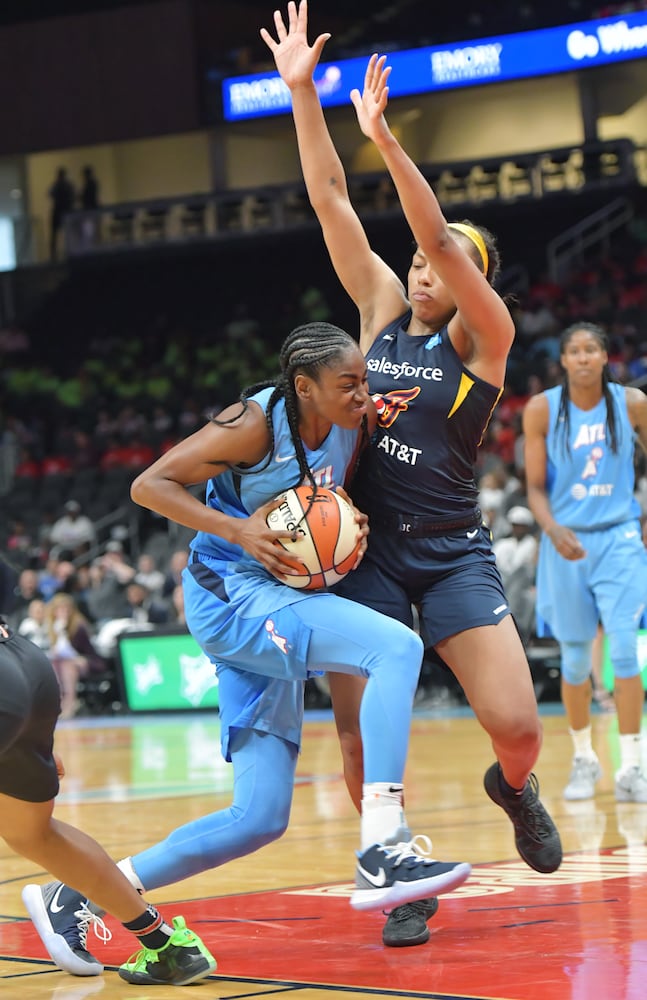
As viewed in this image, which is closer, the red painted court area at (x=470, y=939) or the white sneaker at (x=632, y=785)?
the red painted court area at (x=470, y=939)

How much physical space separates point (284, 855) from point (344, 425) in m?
2.41

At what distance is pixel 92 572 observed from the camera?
17.3 metres

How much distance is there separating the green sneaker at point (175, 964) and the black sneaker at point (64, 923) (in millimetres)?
138

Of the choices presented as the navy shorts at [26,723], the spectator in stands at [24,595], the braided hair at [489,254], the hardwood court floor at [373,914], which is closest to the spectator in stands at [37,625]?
the spectator in stands at [24,595]

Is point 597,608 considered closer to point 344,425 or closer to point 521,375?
point 344,425

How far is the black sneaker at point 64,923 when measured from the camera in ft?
12.2

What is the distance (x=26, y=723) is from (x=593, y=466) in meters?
4.14

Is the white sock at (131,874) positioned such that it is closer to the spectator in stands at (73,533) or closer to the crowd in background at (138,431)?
the crowd in background at (138,431)

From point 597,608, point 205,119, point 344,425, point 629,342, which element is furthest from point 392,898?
point 205,119

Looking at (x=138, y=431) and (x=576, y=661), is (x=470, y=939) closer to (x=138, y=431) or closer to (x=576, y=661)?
(x=576, y=661)

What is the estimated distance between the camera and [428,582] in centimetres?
426

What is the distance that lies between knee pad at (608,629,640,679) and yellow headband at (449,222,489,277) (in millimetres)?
2866

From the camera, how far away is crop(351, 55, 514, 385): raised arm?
3.99 m

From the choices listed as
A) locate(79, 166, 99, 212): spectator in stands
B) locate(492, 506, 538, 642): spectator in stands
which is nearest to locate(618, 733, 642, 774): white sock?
locate(492, 506, 538, 642): spectator in stands
